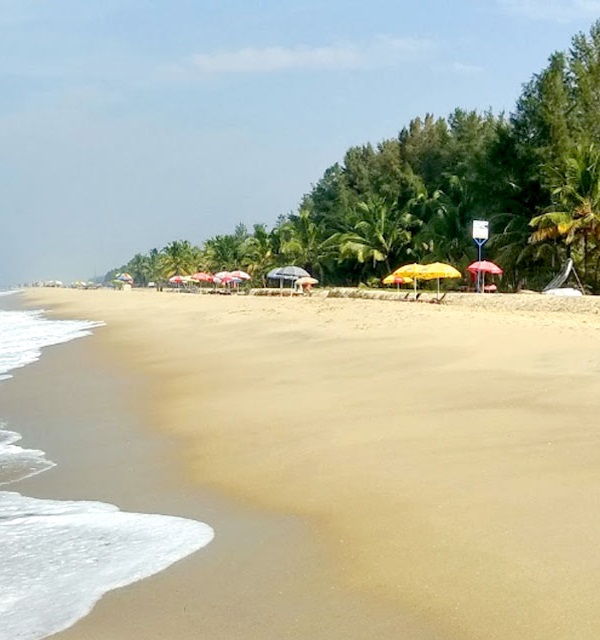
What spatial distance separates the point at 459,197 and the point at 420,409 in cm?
3692

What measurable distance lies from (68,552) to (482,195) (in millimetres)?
36702

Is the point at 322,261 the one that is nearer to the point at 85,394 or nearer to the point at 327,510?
the point at 85,394

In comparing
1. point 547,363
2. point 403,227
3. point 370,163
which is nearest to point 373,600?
point 547,363

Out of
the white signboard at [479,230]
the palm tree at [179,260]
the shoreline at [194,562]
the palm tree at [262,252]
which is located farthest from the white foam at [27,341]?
the palm tree at [179,260]

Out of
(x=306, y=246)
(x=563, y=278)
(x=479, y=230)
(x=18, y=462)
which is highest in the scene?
(x=306, y=246)

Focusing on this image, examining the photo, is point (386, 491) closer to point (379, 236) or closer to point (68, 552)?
point (68, 552)

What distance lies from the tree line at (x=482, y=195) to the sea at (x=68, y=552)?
2769 cm

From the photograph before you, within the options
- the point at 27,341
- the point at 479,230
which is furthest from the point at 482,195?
the point at 27,341

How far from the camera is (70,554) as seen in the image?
16.1 feet

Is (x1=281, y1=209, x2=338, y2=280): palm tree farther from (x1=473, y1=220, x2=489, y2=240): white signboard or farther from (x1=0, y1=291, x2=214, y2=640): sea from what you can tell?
(x1=0, y1=291, x2=214, y2=640): sea

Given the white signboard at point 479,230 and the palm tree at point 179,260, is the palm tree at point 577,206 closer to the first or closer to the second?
the white signboard at point 479,230

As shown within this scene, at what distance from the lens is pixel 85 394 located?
38.6ft

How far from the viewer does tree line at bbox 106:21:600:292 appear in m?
32.8

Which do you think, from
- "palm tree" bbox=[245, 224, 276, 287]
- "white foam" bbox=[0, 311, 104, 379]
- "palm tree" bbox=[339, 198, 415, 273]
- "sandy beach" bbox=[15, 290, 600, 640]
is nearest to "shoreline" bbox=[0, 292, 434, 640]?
"sandy beach" bbox=[15, 290, 600, 640]
